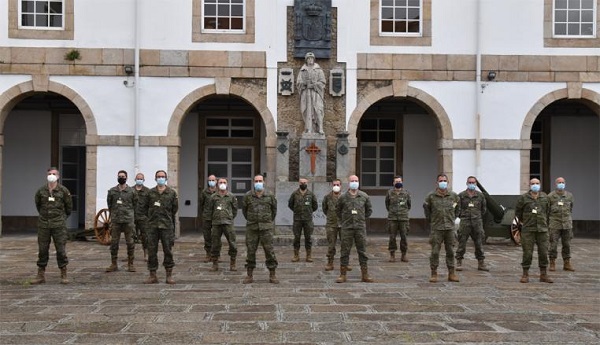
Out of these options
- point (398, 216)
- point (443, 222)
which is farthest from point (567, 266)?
point (398, 216)

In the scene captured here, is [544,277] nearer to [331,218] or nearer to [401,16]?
[331,218]

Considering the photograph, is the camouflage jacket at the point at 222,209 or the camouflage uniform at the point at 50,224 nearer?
the camouflage uniform at the point at 50,224

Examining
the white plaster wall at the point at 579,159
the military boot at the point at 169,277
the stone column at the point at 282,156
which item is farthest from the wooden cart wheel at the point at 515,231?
the military boot at the point at 169,277

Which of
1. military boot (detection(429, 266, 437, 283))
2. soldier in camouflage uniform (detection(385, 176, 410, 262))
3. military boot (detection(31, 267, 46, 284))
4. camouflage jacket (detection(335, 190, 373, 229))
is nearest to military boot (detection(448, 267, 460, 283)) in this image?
military boot (detection(429, 266, 437, 283))

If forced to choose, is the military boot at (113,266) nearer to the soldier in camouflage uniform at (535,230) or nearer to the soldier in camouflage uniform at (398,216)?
the soldier in camouflage uniform at (398,216)

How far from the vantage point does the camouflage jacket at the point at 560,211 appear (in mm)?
12422

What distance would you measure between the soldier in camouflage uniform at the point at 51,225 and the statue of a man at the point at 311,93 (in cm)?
681

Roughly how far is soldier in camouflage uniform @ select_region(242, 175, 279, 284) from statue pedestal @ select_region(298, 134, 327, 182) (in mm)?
4977

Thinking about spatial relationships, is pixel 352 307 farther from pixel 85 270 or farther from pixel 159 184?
pixel 85 270

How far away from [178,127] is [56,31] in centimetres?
352

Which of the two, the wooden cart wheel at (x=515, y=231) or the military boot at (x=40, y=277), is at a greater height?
the wooden cart wheel at (x=515, y=231)

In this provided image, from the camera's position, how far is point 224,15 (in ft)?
55.7

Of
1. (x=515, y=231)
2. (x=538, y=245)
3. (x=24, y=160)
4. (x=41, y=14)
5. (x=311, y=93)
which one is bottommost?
(x=515, y=231)

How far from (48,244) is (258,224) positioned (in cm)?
302
